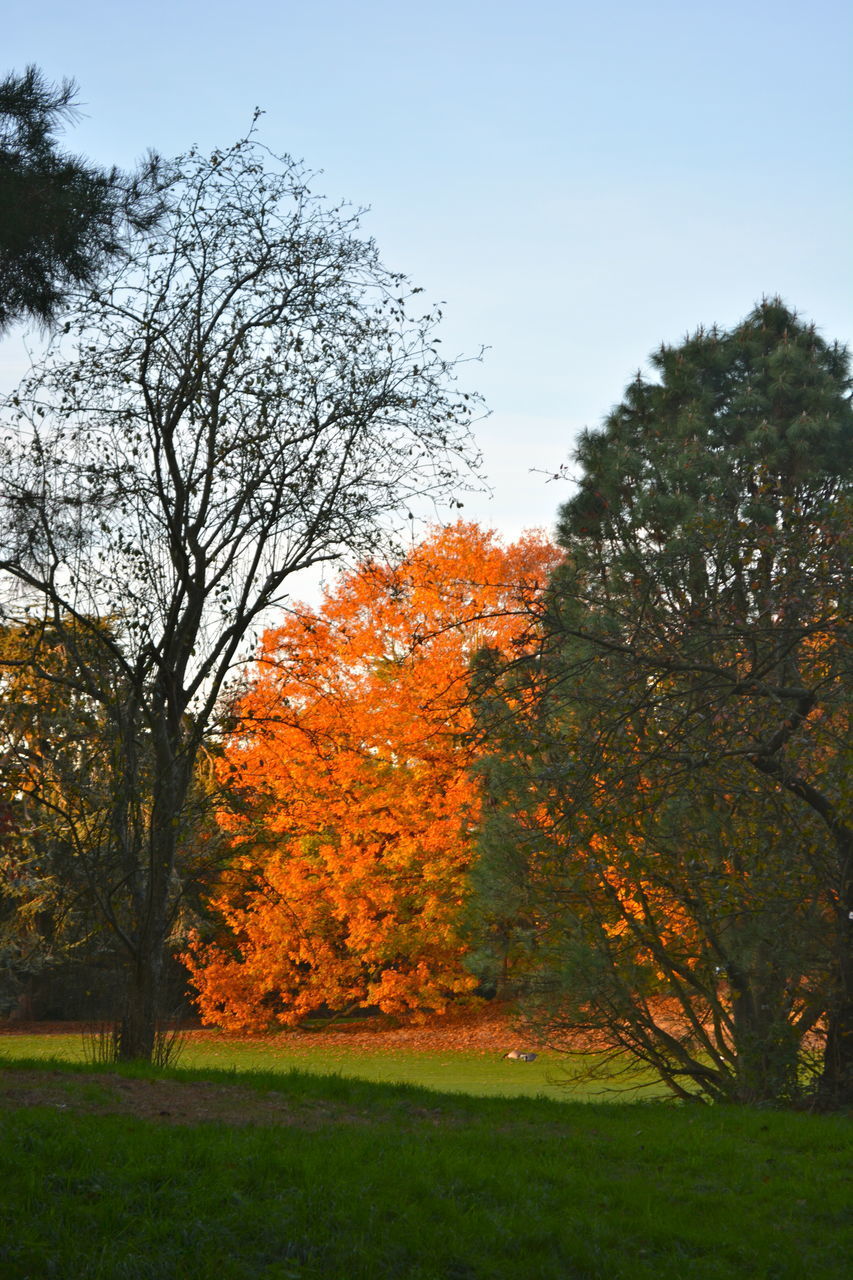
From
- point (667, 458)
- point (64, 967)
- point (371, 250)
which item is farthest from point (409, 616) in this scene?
point (64, 967)

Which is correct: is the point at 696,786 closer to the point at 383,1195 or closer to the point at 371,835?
the point at 383,1195

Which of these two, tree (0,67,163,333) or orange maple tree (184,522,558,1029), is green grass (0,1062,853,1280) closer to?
tree (0,67,163,333)

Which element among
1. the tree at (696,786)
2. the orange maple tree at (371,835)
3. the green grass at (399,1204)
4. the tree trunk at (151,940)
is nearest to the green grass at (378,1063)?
the orange maple tree at (371,835)

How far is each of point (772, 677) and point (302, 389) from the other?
5193mm

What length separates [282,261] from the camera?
11406mm

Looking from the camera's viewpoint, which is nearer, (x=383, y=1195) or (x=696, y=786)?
(x=383, y=1195)

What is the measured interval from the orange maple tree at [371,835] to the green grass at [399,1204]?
14.2 m

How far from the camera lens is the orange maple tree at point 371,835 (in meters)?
23.0

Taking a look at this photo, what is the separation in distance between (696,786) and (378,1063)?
1671 centimetres

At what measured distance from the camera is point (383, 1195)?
5699mm

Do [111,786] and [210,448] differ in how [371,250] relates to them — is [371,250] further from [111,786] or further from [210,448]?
[111,786]

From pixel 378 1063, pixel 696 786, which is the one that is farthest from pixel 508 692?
pixel 378 1063

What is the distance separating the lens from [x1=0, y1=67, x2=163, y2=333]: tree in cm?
626

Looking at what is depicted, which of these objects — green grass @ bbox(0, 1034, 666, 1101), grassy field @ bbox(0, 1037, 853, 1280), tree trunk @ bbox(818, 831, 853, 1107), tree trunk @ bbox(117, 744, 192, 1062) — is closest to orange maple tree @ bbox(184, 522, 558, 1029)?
green grass @ bbox(0, 1034, 666, 1101)
